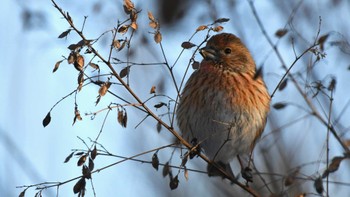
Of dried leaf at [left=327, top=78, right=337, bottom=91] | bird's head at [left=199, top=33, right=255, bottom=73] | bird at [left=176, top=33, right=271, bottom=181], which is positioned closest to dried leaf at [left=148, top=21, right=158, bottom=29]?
dried leaf at [left=327, top=78, right=337, bottom=91]

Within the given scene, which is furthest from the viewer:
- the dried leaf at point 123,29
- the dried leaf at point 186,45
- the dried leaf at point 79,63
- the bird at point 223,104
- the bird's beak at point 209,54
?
the bird's beak at point 209,54

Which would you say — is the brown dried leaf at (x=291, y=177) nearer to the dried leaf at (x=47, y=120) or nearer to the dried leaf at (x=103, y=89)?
the dried leaf at (x=103, y=89)

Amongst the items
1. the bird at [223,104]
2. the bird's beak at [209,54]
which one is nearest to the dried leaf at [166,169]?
the bird at [223,104]

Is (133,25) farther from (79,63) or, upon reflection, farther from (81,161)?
(81,161)

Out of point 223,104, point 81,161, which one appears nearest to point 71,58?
point 81,161

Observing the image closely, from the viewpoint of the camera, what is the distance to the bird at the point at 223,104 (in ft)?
20.9

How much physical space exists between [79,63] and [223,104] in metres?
2.71

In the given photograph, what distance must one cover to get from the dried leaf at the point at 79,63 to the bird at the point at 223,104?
2446 millimetres

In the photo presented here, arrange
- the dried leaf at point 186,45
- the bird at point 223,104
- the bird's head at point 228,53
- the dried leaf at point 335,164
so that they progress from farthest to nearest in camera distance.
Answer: the bird's head at point 228,53, the bird at point 223,104, the dried leaf at point 186,45, the dried leaf at point 335,164

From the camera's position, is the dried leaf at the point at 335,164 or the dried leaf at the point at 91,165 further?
the dried leaf at the point at 91,165

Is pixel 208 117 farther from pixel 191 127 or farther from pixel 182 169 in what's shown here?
pixel 182 169

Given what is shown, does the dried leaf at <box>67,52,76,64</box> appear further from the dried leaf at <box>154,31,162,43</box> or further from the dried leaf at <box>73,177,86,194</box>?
the dried leaf at <box>73,177,86,194</box>

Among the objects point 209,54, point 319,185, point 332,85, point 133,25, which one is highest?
point 209,54

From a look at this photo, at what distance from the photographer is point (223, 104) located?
6.36 m
